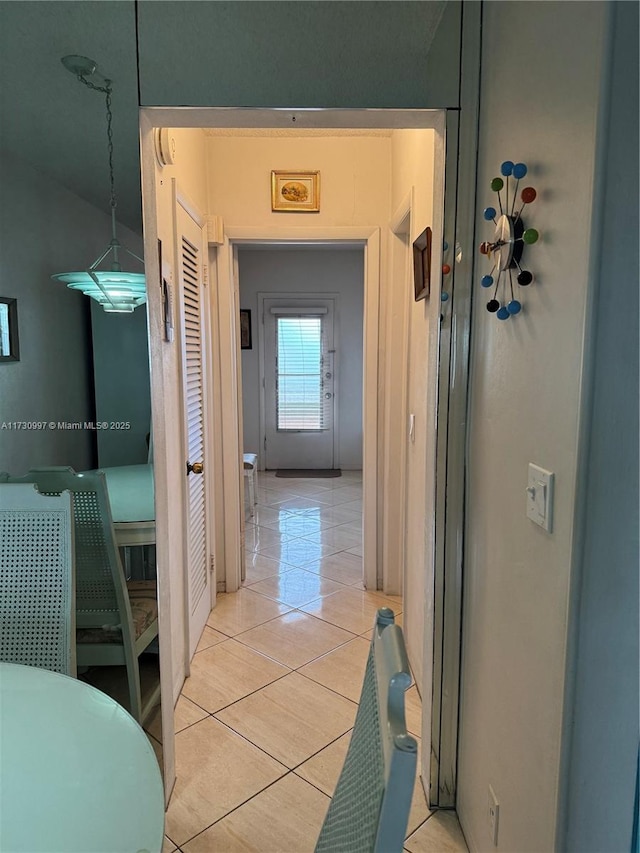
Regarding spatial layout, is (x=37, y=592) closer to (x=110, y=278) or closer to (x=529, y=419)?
(x=110, y=278)

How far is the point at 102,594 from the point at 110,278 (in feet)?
3.37

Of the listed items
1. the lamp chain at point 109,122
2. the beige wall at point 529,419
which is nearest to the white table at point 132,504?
the lamp chain at point 109,122

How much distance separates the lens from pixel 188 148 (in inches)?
99.7

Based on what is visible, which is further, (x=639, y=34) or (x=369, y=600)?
(x=369, y=600)

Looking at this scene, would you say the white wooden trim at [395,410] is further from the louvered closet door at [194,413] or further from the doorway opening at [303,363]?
the doorway opening at [303,363]

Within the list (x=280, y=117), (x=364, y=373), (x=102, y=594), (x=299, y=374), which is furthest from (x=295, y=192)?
(x=299, y=374)

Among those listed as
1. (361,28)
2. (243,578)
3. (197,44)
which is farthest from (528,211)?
(243,578)

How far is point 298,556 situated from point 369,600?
33.6 inches

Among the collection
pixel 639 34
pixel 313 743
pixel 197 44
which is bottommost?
pixel 313 743

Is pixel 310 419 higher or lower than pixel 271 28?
lower

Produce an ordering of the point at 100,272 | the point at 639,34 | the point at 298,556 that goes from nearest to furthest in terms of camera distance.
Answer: the point at 639,34 → the point at 100,272 → the point at 298,556

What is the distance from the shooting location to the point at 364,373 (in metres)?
3.30

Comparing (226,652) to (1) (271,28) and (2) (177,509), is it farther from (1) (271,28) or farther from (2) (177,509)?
(1) (271,28)

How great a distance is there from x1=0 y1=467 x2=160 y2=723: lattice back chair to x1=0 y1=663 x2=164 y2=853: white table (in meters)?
0.65
